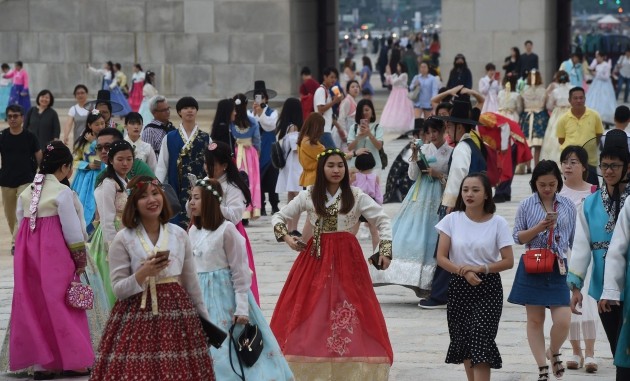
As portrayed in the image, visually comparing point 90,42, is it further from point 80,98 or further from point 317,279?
point 317,279

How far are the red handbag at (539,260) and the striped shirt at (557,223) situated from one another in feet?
0.21

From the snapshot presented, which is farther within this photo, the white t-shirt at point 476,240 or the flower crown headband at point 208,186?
the white t-shirt at point 476,240

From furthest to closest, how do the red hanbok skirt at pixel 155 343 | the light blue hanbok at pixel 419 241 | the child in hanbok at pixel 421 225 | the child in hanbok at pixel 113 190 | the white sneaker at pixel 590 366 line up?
the light blue hanbok at pixel 419 241
the child in hanbok at pixel 421 225
the child in hanbok at pixel 113 190
the white sneaker at pixel 590 366
the red hanbok skirt at pixel 155 343

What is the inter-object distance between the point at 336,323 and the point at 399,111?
71.9ft

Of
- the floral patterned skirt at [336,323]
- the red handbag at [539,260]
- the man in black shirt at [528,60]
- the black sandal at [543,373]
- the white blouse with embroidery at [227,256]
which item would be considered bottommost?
the black sandal at [543,373]

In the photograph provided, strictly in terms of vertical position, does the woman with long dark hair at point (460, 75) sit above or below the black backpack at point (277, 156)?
above

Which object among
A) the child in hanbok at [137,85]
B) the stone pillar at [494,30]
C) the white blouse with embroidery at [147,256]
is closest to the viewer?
the white blouse with embroidery at [147,256]

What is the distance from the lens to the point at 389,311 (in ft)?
40.5

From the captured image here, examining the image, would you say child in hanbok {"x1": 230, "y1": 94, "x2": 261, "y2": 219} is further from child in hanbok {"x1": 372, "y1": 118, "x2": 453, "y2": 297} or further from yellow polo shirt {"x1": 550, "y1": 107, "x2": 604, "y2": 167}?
child in hanbok {"x1": 372, "y1": 118, "x2": 453, "y2": 297}

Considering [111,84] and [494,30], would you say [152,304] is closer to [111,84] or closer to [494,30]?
[111,84]

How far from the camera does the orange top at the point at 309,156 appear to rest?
1455 cm

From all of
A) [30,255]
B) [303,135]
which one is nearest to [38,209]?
[30,255]

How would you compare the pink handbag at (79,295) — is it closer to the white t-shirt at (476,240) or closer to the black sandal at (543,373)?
the white t-shirt at (476,240)

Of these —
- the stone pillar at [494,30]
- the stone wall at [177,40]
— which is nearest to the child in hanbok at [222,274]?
the stone pillar at [494,30]
